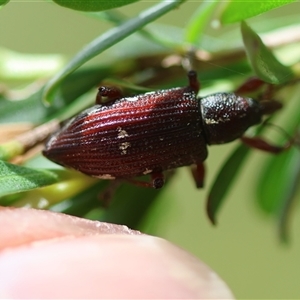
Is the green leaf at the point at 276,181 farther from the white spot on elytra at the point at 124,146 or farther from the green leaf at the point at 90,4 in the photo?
the green leaf at the point at 90,4

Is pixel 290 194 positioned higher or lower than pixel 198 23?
lower

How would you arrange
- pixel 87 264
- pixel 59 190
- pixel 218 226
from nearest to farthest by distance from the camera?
pixel 87 264 < pixel 59 190 < pixel 218 226

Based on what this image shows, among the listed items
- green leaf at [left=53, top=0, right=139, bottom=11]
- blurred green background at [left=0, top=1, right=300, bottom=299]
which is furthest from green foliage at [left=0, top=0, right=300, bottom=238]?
blurred green background at [left=0, top=1, right=300, bottom=299]

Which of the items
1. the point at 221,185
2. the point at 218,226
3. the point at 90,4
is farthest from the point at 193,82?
the point at 218,226

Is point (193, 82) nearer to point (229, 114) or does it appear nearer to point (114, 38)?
point (229, 114)

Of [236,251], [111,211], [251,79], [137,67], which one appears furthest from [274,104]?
[236,251]
